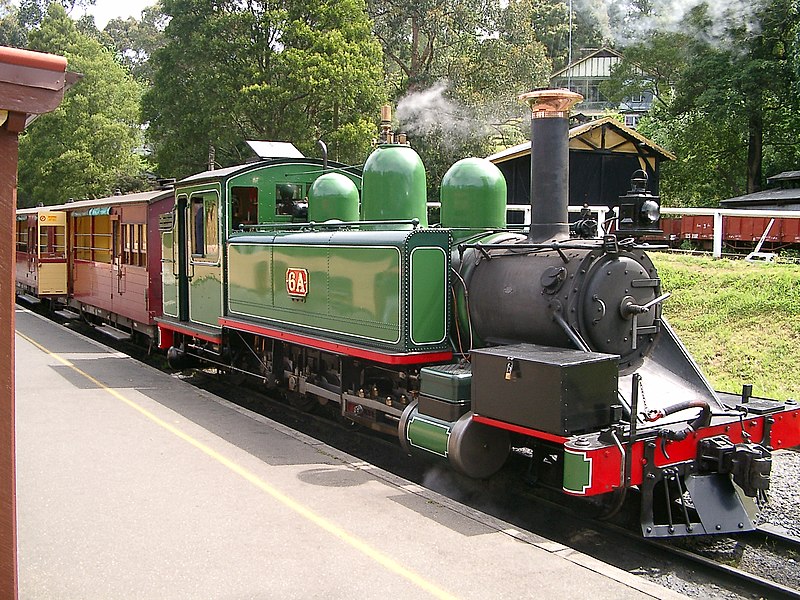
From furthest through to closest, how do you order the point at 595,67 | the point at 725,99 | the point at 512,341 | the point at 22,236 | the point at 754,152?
the point at 595,67 → the point at 754,152 → the point at 725,99 → the point at 22,236 → the point at 512,341

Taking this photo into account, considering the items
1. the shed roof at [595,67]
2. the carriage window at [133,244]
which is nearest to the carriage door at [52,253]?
the carriage window at [133,244]

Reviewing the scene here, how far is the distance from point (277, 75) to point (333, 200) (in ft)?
43.0

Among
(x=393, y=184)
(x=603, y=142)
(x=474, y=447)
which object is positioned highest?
(x=603, y=142)

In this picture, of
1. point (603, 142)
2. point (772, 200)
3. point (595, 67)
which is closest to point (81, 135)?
point (603, 142)

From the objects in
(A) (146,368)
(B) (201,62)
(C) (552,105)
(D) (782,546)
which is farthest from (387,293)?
(B) (201,62)

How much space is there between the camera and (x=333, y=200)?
29.6 ft

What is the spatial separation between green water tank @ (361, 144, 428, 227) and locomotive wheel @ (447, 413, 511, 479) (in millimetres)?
2624

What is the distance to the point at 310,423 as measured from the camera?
9227mm

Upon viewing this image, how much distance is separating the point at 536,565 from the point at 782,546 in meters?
2.12

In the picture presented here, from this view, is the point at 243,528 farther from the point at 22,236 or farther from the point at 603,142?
the point at 603,142

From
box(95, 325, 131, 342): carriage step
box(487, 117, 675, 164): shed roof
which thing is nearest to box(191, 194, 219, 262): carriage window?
box(95, 325, 131, 342): carriage step

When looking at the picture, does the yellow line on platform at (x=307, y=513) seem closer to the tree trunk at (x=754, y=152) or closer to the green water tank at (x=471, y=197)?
the green water tank at (x=471, y=197)

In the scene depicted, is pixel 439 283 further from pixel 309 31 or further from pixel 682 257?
pixel 309 31

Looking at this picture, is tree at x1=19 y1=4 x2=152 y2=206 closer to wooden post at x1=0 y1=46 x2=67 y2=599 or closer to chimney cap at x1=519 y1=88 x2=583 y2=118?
chimney cap at x1=519 y1=88 x2=583 y2=118
